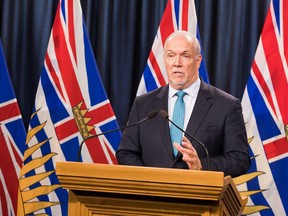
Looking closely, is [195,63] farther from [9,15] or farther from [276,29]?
[9,15]

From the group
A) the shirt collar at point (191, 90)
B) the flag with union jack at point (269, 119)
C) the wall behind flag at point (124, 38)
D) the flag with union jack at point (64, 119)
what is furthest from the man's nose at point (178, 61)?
the wall behind flag at point (124, 38)

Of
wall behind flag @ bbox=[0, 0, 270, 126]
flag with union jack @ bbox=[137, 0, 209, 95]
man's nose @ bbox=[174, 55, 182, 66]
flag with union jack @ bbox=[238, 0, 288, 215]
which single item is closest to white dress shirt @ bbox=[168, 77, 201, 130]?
man's nose @ bbox=[174, 55, 182, 66]

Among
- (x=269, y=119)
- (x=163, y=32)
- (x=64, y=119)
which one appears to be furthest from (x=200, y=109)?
(x=64, y=119)

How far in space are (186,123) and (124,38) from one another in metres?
2.13

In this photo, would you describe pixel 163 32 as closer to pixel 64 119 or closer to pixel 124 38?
pixel 124 38

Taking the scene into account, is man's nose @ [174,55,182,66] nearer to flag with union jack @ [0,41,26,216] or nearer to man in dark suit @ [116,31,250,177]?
man in dark suit @ [116,31,250,177]

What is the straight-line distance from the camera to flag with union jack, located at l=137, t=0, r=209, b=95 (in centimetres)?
476

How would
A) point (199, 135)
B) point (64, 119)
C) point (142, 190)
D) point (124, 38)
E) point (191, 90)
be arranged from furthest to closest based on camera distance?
point (124, 38)
point (64, 119)
point (191, 90)
point (199, 135)
point (142, 190)

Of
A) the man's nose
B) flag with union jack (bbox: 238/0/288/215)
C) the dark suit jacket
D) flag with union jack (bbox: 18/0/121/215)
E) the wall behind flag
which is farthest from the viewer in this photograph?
the wall behind flag

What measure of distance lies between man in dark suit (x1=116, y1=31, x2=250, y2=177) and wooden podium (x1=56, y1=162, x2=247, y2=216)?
→ 2.50ft

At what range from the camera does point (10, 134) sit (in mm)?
4832

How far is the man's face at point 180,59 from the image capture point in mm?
3229

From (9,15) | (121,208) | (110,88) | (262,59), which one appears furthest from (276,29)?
(121,208)

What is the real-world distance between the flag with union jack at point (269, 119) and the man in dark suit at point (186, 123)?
51.3 inches
